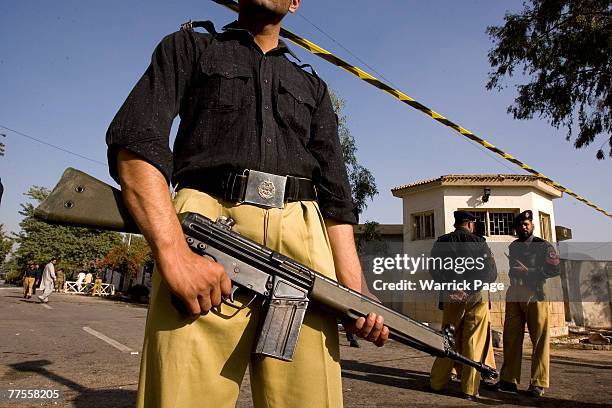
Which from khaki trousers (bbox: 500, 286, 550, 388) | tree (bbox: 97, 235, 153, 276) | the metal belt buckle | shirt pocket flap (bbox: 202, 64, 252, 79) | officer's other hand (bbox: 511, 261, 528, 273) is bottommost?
khaki trousers (bbox: 500, 286, 550, 388)

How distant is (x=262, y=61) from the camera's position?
1.61 meters

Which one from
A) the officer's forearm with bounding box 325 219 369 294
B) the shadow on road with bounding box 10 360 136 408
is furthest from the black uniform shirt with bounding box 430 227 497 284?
the officer's forearm with bounding box 325 219 369 294

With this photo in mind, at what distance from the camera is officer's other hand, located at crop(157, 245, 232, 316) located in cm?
117

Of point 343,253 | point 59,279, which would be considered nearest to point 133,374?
point 343,253

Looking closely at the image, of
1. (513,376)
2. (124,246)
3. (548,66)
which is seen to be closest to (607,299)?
(548,66)

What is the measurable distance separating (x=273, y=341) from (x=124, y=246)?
34501 millimetres

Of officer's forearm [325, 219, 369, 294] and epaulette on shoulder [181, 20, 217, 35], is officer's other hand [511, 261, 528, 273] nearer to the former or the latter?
officer's forearm [325, 219, 369, 294]

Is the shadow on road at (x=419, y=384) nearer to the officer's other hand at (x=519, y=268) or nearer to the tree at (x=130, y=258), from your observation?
the officer's other hand at (x=519, y=268)

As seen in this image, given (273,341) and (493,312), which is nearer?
(273,341)

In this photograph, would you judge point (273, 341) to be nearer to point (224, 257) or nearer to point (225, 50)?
point (224, 257)

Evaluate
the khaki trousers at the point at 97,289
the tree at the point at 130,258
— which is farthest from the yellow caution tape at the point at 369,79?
the khaki trousers at the point at 97,289

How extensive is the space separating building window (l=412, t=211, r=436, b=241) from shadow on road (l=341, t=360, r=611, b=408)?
31.2 feet

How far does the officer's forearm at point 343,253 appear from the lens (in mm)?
1717

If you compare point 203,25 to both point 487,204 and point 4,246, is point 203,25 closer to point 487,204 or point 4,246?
point 487,204
